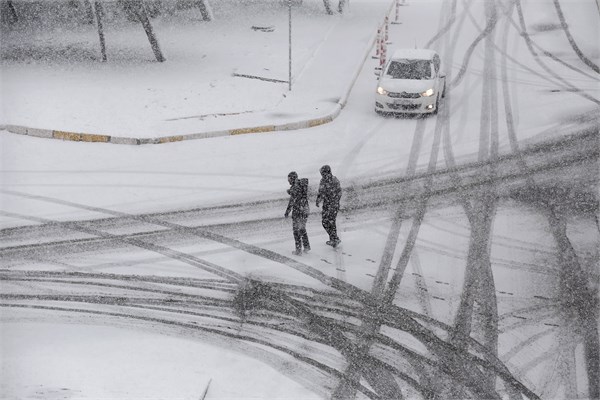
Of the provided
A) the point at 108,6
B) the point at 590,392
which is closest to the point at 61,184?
the point at 590,392

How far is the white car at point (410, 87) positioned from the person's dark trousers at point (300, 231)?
821cm

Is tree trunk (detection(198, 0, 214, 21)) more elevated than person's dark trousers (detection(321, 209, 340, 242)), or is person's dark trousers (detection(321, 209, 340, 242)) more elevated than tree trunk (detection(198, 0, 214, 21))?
person's dark trousers (detection(321, 209, 340, 242))

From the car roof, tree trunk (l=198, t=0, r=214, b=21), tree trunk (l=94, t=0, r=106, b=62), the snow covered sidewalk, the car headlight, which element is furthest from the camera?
tree trunk (l=198, t=0, r=214, b=21)

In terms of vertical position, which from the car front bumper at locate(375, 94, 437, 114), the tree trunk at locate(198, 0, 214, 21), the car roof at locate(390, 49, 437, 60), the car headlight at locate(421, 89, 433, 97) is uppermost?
the car roof at locate(390, 49, 437, 60)

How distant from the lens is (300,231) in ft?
40.3

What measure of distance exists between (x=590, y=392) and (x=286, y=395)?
3326 mm

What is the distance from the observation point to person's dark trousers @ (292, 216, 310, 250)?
12258 mm

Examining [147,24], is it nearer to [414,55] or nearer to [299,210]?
[414,55]

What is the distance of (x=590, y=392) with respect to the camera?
8.74 m

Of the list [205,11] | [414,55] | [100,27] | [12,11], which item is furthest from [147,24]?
[12,11]

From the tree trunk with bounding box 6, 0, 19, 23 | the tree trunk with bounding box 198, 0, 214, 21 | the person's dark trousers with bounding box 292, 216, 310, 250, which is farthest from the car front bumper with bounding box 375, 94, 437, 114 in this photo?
the tree trunk with bounding box 6, 0, 19, 23

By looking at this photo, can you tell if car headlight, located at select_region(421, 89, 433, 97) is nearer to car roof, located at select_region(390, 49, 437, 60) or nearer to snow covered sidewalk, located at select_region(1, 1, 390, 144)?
car roof, located at select_region(390, 49, 437, 60)

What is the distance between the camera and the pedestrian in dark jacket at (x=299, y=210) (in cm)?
1228

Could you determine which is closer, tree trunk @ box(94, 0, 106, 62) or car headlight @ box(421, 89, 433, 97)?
car headlight @ box(421, 89, 433, 97)
